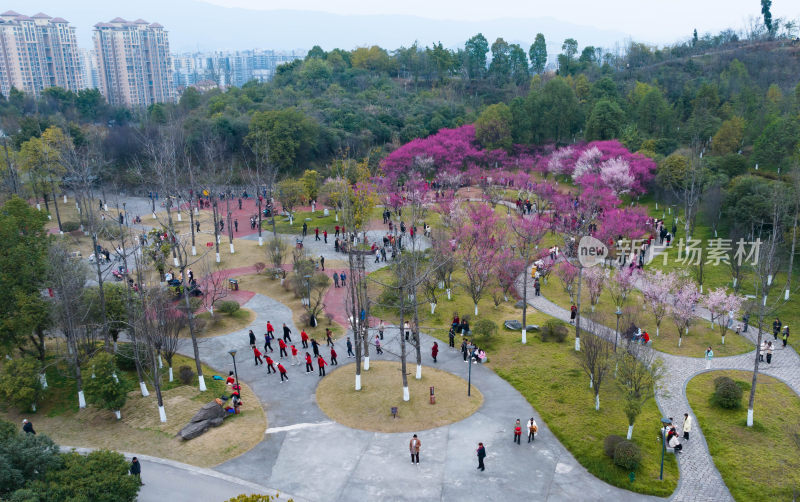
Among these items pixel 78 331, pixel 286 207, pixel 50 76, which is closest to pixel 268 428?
pixel 78 331

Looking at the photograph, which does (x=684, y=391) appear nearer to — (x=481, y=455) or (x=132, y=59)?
(x=481, y=455)

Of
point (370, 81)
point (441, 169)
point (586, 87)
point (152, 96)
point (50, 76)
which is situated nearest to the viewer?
point (441, 169)

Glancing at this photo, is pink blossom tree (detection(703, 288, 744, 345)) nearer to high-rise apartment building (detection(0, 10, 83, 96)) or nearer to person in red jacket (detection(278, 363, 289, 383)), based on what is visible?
person in red jacket (detection(278, 363, 289, 383))

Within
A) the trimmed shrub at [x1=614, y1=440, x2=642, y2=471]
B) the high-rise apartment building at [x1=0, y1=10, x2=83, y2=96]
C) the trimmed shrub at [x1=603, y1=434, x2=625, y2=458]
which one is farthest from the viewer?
the high-rise apartment building at [x1=0, y1=10, x2=83, y2=96]

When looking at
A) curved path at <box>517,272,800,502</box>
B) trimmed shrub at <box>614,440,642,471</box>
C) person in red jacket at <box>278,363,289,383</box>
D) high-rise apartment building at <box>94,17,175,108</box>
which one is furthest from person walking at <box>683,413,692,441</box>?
high-rise apartment building at <box>94,17,175,108</box>

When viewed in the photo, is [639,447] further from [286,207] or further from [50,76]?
[50,76]

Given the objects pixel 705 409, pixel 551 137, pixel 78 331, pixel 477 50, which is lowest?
pixel 705 409
